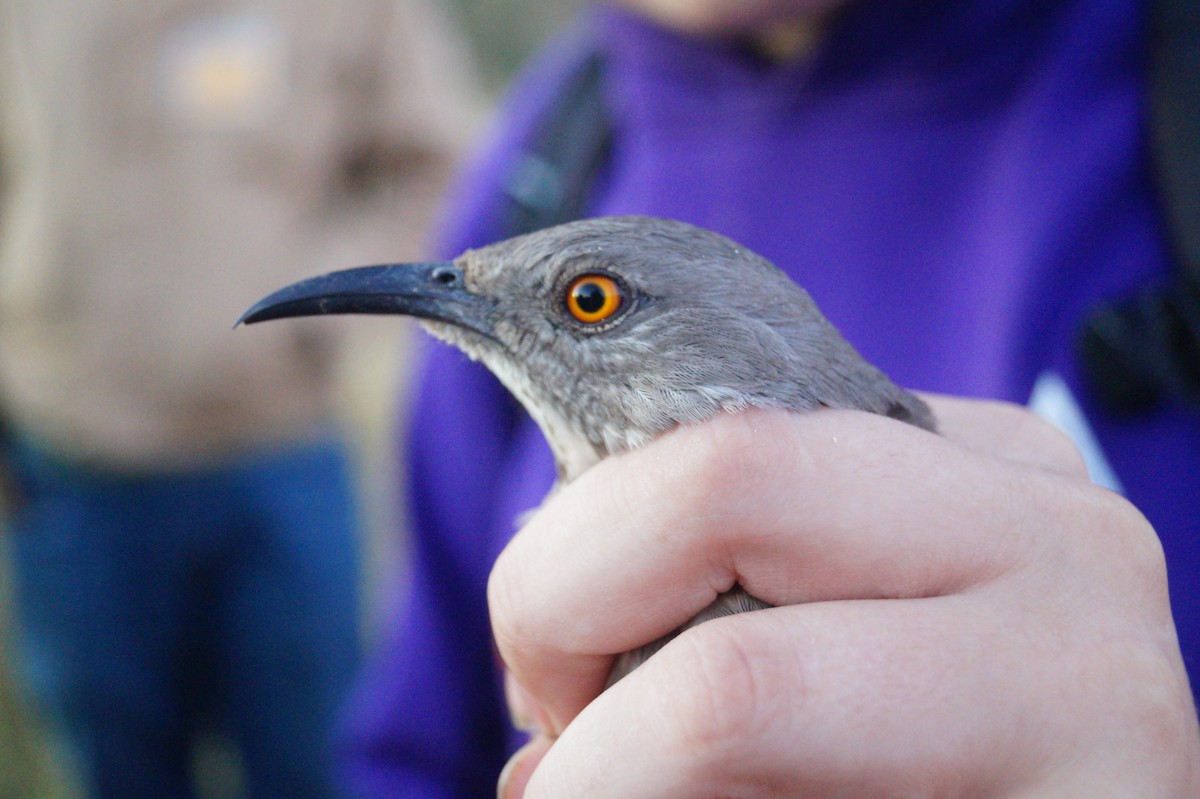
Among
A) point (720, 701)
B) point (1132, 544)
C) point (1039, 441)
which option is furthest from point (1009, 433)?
point (720, 701)

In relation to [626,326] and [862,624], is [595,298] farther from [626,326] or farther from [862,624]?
[862,624]

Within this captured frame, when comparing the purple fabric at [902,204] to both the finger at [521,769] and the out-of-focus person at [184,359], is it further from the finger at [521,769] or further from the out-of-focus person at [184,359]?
the out-of-focus person at [184,359]

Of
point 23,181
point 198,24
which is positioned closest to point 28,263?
point 23,181

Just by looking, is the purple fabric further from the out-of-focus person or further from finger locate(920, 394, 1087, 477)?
the out-of-focus person

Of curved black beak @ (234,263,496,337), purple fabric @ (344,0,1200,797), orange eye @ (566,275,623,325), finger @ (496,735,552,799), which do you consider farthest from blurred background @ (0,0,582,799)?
finger @ (496,735,552,799)

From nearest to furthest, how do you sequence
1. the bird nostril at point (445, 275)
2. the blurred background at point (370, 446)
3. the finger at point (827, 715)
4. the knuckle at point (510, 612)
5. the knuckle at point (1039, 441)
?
the finger at point (827, 715)
the knuckle at point (510, 612)
the knuckle at point (1039, 441)
the bird nostril at point (445, 275)
the blurred background at point (370, 446)

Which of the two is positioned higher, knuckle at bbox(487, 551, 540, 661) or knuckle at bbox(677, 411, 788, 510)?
knuckle at bbox(677, 411, 788, 510)

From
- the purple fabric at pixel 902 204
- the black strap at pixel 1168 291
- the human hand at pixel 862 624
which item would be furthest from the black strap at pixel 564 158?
the human hand at pixel 862 624

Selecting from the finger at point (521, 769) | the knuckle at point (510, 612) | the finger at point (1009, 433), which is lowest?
the finger at point (521, 769)

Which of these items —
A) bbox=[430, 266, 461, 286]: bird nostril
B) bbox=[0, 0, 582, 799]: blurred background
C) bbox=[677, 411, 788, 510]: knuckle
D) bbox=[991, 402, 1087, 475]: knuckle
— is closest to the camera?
bbox=[677, 411, 788, 510]: knuckle
